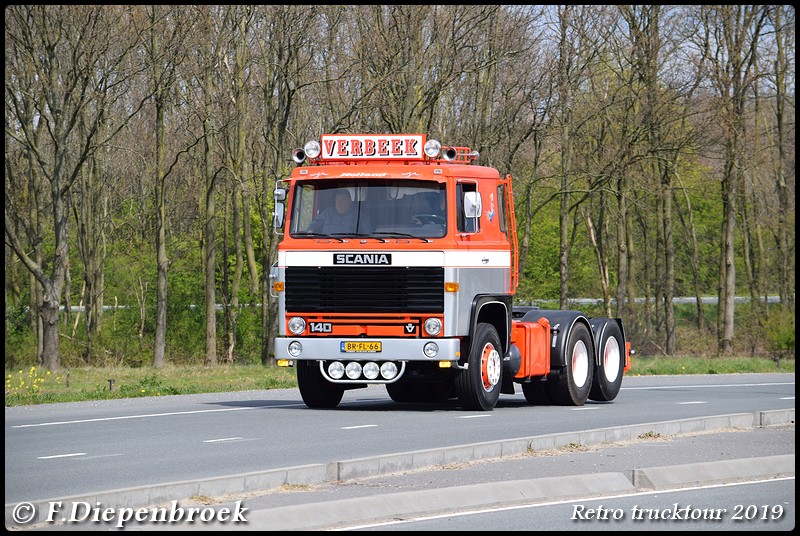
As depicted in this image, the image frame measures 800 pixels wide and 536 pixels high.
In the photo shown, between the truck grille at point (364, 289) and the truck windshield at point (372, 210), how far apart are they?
1.71 feet

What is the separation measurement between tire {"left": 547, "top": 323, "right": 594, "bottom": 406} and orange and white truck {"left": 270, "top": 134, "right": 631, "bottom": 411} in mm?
1606

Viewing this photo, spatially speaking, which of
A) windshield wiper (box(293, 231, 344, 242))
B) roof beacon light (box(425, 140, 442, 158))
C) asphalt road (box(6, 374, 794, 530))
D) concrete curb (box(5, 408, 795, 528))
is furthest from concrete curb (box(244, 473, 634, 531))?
roof beacon light (box(425, 140, 442, 158))

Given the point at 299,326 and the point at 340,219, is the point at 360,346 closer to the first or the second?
the point at 299,326

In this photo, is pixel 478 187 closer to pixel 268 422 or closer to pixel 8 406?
pixel 268 422

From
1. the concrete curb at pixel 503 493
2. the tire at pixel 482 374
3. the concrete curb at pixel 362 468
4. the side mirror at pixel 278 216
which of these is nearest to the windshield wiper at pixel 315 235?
the side mirror at pixel 278 216

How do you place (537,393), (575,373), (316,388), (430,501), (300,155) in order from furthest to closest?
(537,393) → (575,373) → (316,388) → (300,155) → (430,501)

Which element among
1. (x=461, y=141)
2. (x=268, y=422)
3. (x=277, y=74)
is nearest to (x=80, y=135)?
(x=277, y=74)

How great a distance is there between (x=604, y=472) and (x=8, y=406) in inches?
475

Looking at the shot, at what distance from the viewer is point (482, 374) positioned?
18.4 meters

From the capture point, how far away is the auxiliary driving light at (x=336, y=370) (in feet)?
59.0

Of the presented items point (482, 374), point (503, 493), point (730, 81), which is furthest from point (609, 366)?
point (730, 81)

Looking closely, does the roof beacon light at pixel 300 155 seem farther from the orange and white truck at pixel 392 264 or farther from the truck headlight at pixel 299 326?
the truck headlight at pixel 299 326

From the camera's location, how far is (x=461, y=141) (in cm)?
4162

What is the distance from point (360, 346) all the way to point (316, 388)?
5.67ft
